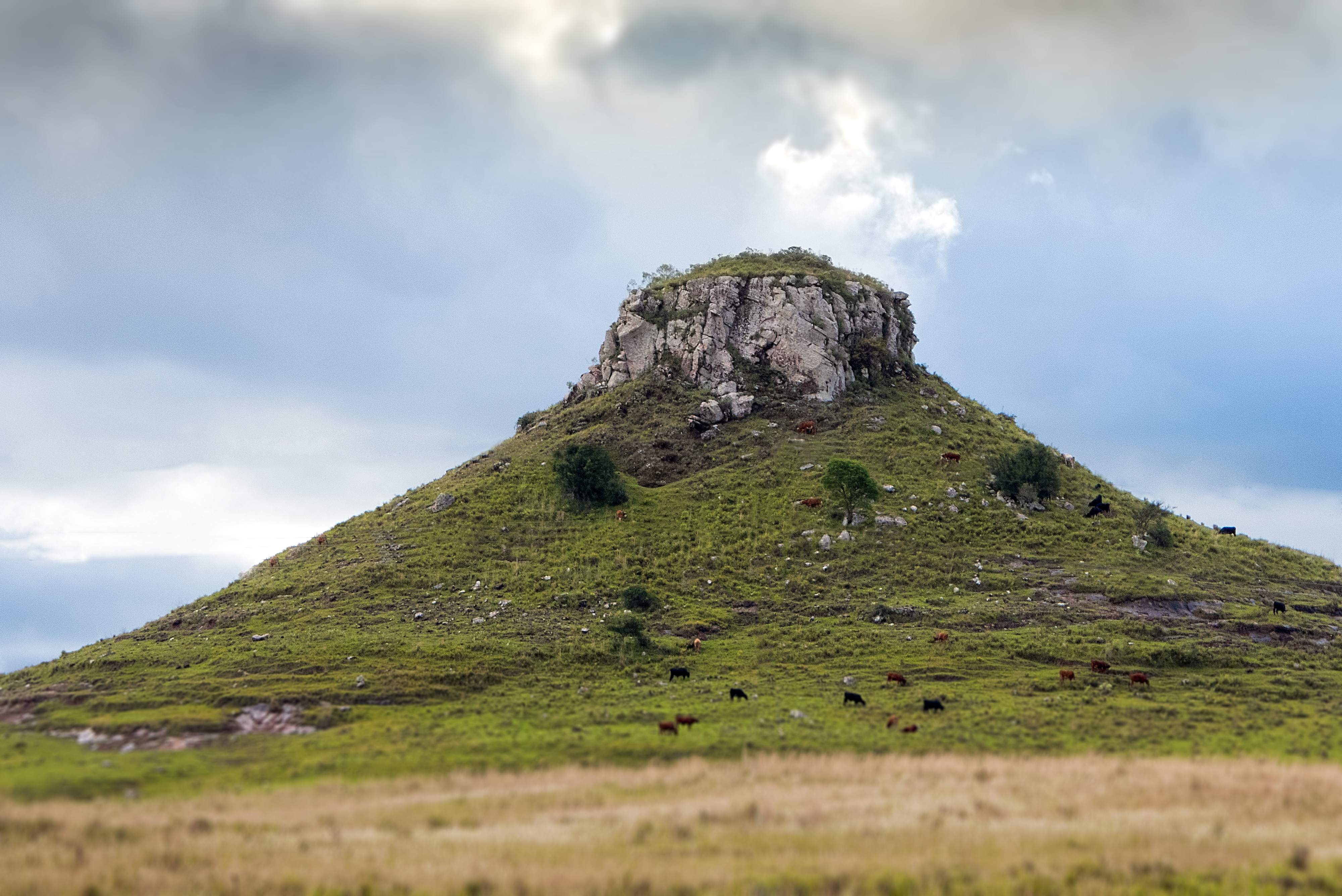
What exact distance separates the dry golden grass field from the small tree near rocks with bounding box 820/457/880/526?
3762 centimetres

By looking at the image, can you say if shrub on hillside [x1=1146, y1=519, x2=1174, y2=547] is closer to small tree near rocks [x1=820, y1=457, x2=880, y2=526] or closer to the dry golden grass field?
small tree near rocks [x1=820, y1=457, x2=880, y2=526]

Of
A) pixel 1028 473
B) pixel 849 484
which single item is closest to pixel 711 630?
pixel 849 484

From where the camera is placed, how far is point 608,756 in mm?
30391

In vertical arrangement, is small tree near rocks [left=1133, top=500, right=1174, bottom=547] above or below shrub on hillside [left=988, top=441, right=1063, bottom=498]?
below

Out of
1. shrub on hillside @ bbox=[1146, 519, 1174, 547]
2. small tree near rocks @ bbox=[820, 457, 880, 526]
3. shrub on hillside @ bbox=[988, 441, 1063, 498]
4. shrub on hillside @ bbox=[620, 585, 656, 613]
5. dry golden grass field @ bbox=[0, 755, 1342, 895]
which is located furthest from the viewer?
shrub on hillside @ bbox=[988, 441, 1063, 498]

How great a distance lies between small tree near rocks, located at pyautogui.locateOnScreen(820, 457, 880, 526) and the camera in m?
64.6

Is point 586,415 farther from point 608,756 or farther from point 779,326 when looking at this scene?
point 608,756

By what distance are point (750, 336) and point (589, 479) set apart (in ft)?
97.5

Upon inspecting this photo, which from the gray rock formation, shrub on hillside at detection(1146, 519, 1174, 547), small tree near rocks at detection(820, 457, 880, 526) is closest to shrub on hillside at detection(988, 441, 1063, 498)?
shrub on hillside at detection(1146, 519, 1174, 547)

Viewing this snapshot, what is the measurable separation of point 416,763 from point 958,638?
33489mm

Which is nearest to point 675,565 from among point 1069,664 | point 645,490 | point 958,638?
point 645,490

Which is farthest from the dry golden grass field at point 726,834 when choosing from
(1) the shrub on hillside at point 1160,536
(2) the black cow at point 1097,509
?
(2) the black cow at point 1097,509

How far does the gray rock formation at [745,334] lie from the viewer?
8738 cm

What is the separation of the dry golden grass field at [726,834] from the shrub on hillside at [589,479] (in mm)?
43919
